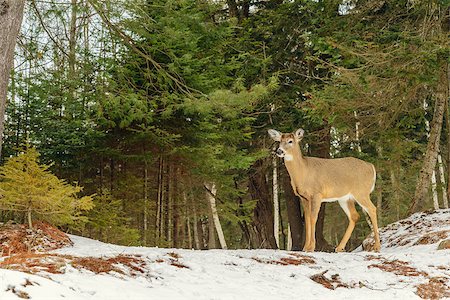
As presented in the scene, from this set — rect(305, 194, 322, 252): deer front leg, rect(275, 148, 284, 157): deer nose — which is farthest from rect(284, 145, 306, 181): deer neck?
rect(305, 194, 322, 252): deer front leg

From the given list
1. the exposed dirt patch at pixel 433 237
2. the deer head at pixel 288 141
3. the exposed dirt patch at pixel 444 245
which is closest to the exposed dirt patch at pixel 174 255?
the deer head at pixel 288 141

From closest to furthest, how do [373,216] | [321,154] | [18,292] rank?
[18,292], [373,216], [321,154]

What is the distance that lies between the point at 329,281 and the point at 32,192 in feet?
13.1

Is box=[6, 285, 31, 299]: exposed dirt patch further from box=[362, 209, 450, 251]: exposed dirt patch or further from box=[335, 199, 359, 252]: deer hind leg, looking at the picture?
box=[335, 199, 359, 252]: deer hind leg

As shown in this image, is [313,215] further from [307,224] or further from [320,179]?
[320,179]

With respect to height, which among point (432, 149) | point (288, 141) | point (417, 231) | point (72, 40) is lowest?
point (417, 231)

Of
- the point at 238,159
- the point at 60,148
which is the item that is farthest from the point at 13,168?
the point at 238,159

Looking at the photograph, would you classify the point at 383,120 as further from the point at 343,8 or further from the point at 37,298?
the point at 37,298

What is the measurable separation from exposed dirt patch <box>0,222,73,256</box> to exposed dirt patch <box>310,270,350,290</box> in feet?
10.4

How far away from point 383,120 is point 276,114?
2.91 metres

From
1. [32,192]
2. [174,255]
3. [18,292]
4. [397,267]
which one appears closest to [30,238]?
[32,192]

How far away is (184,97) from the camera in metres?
9.11

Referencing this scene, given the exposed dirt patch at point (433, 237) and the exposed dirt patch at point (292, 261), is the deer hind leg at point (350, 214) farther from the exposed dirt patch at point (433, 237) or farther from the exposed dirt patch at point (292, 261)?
the exposed dirt patch at point (292, 261)

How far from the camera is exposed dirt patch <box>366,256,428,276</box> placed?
23.3 feet
